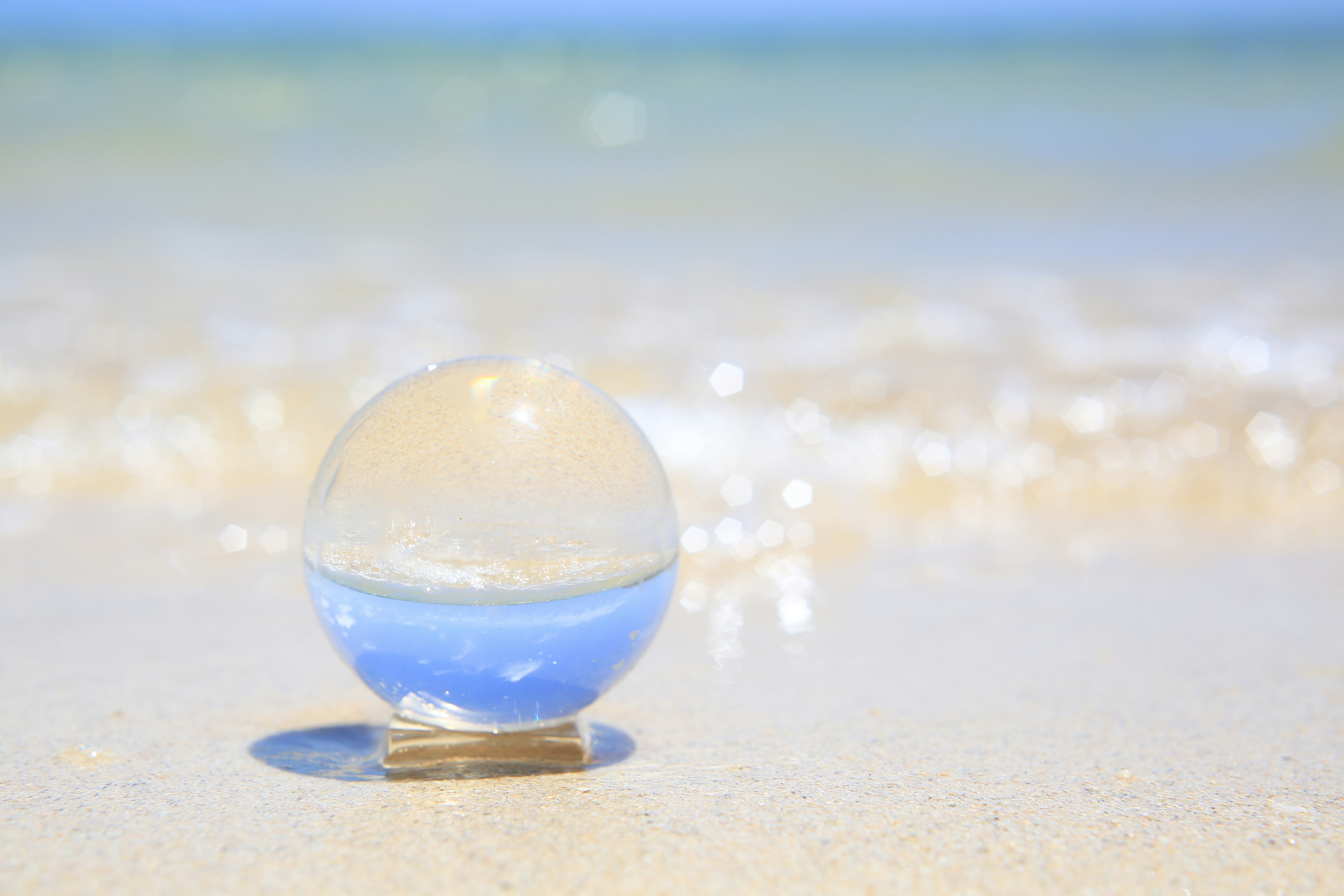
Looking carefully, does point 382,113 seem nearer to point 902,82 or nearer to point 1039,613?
point 902,82

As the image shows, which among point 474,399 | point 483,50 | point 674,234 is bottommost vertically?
point 474,399

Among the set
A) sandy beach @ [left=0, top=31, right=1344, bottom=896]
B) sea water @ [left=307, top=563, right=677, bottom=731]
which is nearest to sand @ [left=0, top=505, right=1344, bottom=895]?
sandy beach @ [left=0, top=31, right=1344, bottom=896]

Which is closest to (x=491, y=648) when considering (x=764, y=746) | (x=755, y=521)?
(x=764, y=746)

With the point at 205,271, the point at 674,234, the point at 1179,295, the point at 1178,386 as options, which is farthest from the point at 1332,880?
the point at 674,234

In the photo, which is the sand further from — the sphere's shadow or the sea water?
the sea water

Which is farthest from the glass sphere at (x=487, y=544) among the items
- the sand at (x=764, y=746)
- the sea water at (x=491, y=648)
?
the sand at (x=764, y=746)

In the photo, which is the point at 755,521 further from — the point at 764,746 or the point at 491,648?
the point at 491,648
